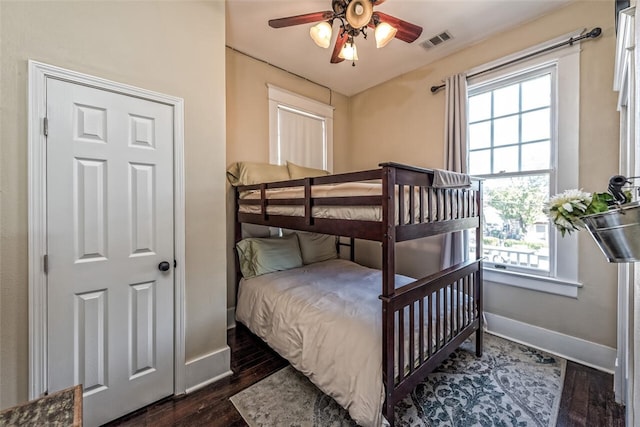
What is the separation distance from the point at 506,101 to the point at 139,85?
126 inches

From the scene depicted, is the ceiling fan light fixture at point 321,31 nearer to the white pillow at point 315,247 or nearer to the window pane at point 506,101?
the window pane at point 506,101

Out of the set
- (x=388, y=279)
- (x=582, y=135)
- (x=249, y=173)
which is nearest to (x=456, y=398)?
(x=388, y=279)

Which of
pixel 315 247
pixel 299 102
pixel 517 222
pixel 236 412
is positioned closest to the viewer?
pixel 236 412

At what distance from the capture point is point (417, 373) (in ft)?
5.42

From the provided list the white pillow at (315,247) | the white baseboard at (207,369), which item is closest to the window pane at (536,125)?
the white pillow at (315,247)

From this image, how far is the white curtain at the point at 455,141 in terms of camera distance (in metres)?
2.70

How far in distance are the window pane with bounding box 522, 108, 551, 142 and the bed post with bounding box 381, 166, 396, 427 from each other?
1944 mm

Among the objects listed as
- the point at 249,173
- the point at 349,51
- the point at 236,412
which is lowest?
the point at 236,412

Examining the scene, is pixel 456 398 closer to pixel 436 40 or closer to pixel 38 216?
pixel 38 216

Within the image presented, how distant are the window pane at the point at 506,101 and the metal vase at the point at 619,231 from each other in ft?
7.83

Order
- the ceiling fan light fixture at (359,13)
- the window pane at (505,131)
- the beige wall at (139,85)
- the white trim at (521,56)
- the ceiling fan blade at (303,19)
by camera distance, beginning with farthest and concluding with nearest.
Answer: the window pane at (505,131)
the white trim at (521,56)
the ceiling fan blade at (303,19)
the ceiling fan light fixture at (359,13)
the beige wall at (139,85)

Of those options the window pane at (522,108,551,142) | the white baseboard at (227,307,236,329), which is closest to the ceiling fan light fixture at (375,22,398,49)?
the window pane at (522,108,551,142)

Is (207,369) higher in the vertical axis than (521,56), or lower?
lower

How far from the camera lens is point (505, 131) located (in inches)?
102
